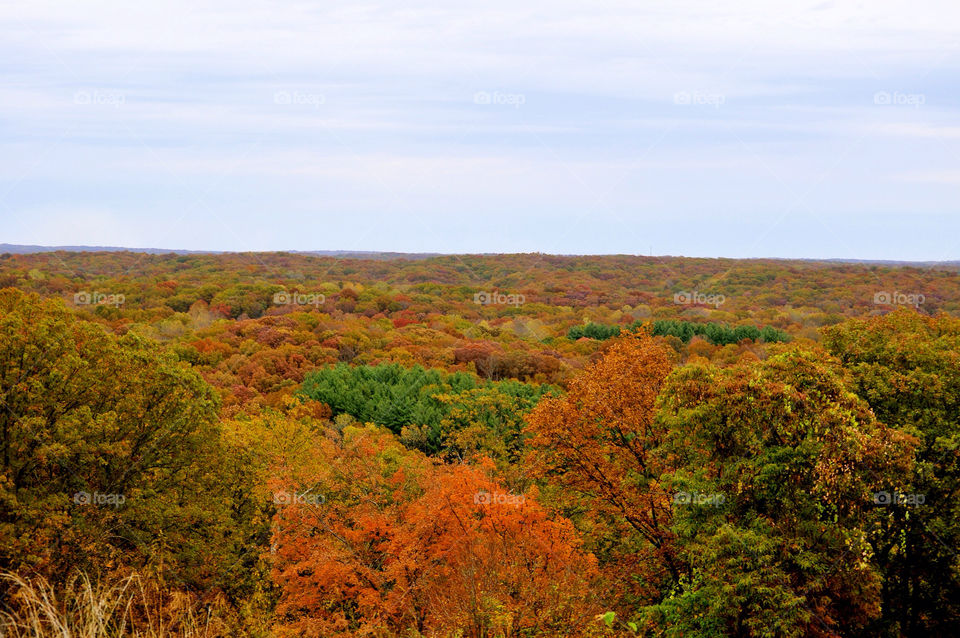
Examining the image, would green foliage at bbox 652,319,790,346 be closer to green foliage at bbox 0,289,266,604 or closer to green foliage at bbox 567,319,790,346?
green foliage at bbox 567,319,790,346

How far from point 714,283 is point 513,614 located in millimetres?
163748

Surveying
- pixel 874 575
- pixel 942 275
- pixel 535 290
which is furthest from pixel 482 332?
pixel 942 275

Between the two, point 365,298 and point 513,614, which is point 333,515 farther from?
point 365,298
